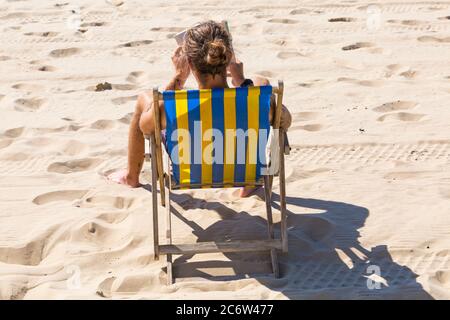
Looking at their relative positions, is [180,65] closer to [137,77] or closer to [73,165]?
[73,165]

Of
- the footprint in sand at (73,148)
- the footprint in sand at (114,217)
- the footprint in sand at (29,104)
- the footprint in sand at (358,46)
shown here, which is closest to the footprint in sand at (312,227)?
the footprint in sand at (114,217)

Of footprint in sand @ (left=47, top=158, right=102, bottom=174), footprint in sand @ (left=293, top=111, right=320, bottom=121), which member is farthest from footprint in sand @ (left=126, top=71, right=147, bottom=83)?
footprint in sand @ (left=47, top=158, right=102, bottom=174)

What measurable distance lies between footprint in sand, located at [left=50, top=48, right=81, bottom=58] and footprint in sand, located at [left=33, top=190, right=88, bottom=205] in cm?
337

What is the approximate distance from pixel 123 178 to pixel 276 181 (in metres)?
0.89

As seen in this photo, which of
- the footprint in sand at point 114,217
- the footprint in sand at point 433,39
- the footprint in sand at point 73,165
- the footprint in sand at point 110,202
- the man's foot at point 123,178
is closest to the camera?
the footprint in sand at point 114,217

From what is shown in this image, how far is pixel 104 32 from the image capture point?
28.5 ft

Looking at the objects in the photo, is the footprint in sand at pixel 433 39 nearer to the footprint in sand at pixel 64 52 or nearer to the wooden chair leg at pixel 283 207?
the footprint in sand at pixel 64 52

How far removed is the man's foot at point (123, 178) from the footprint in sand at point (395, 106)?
2.12 metres

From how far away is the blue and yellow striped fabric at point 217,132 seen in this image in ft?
12.2

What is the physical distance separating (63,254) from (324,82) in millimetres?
3414
